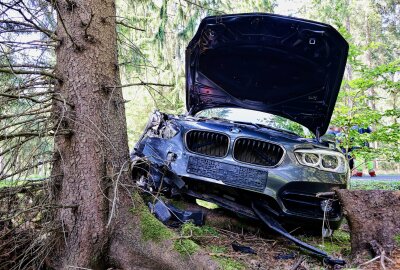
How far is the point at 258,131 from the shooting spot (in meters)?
3.61

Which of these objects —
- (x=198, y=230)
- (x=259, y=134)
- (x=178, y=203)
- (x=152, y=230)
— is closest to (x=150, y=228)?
(x=152, y=230)

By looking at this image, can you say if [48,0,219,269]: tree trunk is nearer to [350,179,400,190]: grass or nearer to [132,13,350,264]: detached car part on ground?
[132,13,350,264]: detached car part on ground

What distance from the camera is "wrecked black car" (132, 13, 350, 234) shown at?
3316mm

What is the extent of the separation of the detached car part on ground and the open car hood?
0.5 inches

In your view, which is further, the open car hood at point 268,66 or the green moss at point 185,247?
the open car hood at point 268,66

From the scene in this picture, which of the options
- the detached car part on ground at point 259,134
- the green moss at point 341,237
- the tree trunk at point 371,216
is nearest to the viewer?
the tree trunk at point 371,216

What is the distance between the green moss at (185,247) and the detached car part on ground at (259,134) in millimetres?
682

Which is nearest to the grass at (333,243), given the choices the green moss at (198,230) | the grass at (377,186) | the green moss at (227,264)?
the green moss at (198,230)

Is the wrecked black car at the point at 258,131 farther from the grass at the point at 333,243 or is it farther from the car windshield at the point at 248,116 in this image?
the grass at the point at 333,243

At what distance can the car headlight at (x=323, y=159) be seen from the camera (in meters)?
3.38

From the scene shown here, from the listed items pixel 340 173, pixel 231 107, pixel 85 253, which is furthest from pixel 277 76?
pixel 85 253

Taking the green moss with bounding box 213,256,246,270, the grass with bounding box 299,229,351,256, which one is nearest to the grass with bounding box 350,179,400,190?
the grass with bounding box 299,229,351,256

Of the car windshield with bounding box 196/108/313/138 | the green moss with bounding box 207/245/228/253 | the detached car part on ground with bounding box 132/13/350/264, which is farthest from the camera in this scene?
the car windshield with bounding box 196/108/313/138

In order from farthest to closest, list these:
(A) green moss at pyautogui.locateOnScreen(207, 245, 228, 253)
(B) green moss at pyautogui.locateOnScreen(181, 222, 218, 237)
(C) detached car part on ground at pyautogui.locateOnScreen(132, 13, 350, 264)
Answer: (C) detached car part on ground at pyautogui.locateOnScreen(132, 13, 350, 264), (B) green moss at pyautogui.locateOnScreen(181, 222, 218, 237), (A) green moss at pyautogui.locateOnScreen(207, 245, 228, 253)
